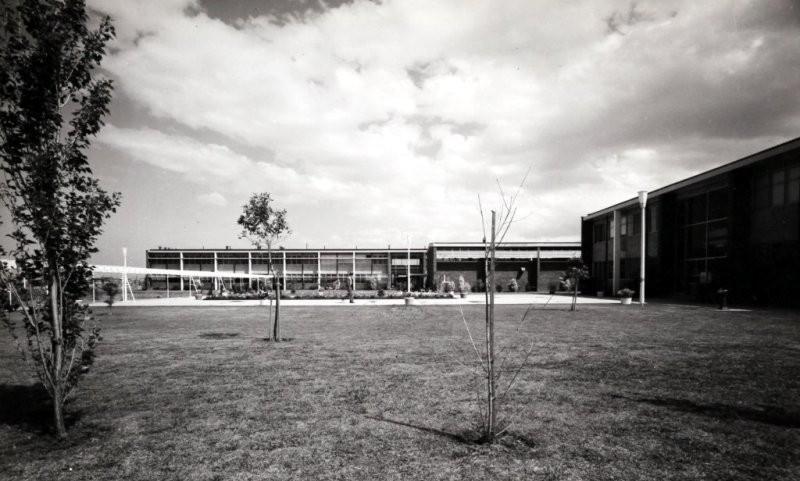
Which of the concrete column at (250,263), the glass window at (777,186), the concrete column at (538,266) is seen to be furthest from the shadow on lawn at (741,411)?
the concrete column at (250,263)

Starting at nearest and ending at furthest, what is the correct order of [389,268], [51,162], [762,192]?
[51,162] < [762,192] < [389,268]

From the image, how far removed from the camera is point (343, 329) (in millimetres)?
14828

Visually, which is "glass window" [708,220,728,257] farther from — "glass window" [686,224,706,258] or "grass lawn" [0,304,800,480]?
"grass lawn" [0,304,800,480]

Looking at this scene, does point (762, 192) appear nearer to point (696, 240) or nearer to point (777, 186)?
point (777, 186)

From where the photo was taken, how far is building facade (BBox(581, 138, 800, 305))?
843 inches

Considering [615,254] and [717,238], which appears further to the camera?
[615,254]

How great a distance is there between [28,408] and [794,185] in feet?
102

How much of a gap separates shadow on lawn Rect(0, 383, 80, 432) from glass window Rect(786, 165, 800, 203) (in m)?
30.1

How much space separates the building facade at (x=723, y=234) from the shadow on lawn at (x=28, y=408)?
2794 cm

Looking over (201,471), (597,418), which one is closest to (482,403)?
(597,418)

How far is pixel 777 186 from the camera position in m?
22.2

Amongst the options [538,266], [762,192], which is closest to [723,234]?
[762,192]

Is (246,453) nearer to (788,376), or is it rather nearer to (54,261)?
(54,261)

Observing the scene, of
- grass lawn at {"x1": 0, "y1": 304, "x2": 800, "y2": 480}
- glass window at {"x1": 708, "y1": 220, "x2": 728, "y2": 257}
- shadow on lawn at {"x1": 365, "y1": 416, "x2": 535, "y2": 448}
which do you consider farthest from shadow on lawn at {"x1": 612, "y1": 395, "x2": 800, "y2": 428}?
glass window at {"x1": 708, "y1": 220, "x2": 728, "y2": 257}
